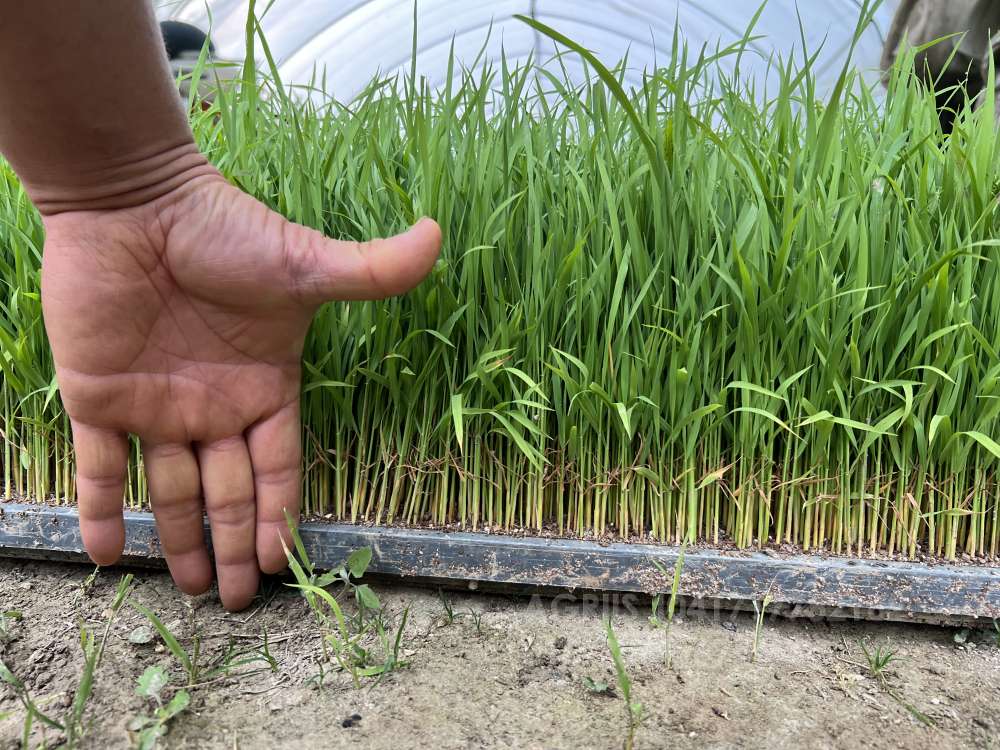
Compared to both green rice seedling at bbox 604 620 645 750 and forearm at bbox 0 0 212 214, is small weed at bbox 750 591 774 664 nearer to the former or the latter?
green rice seedling at bbox 604 620 645 750

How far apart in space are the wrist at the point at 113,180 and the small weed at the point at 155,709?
518 mm

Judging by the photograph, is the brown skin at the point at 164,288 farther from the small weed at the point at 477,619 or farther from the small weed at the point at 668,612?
the small weed at the point at 668,612

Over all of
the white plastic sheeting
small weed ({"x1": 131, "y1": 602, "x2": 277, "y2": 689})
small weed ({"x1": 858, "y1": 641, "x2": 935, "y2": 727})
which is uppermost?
the white plastic sheeting

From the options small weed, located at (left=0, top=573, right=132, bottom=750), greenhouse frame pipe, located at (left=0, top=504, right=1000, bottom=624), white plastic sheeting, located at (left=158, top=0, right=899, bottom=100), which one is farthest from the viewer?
white plastic sheeting, located at (left=158, top=0, right=899, bottom=100)

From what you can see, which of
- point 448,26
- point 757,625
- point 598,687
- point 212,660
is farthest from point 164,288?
A: point 448,26

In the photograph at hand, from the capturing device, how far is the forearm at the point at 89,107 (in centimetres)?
69

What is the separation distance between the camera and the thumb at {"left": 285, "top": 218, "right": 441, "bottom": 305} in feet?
2.31

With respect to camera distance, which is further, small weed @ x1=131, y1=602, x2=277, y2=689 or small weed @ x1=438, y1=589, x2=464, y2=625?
small weed @ x1=438, y1=589, x2=464, y2=625

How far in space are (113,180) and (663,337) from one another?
2.19ft

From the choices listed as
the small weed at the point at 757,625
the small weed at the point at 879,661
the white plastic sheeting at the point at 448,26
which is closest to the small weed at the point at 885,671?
the small weed at the point at 879,661

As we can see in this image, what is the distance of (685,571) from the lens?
85 cm

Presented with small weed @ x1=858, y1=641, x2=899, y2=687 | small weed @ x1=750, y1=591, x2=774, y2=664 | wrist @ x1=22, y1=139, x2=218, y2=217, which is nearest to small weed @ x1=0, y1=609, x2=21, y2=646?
wrist @ x1=22, y1=139, x2=218, y2=217

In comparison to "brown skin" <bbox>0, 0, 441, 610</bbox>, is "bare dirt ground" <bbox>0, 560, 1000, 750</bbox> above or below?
below

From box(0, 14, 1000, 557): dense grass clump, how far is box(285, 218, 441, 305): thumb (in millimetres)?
120
